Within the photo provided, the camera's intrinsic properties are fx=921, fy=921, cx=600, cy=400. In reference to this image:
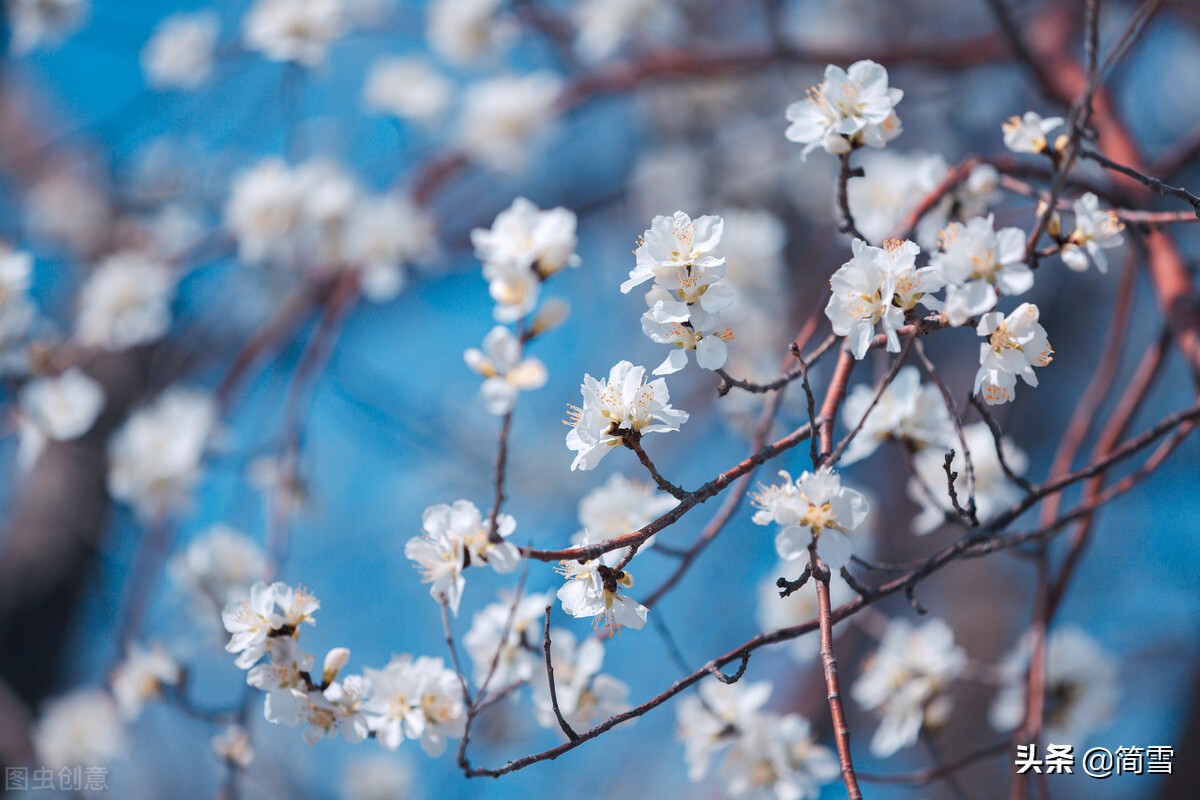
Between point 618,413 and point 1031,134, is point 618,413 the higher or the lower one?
the lower one

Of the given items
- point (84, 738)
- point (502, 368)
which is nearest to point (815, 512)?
point (502, 368)

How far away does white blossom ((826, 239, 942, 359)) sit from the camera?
68 centimetres

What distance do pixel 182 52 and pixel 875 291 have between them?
1961 millimetres

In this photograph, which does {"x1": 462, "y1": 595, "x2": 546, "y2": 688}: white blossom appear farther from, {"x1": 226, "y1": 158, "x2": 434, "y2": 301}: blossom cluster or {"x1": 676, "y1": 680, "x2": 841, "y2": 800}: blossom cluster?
{"x1": 226, "y1": 158, "x2": 434, "y2": 301}: blossom cluster

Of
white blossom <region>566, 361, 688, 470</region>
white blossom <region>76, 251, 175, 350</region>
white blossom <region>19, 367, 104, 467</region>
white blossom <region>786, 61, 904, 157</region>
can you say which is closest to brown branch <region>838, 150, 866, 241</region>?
white blossom <region>786, 61, 904, 157</region>

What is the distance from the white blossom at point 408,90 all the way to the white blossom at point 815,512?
6.20 feet

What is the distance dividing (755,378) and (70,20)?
1655 millimetres

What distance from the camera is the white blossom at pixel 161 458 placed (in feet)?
5.11

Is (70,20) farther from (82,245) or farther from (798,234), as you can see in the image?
(798,234)

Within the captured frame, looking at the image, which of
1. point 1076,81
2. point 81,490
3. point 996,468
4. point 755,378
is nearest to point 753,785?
point 996,468

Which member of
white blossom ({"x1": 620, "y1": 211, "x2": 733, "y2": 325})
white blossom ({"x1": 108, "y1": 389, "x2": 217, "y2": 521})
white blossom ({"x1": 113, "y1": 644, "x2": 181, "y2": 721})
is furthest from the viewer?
white blossom ({"x1": 108, "y1": 389, "x2": 217, "y2": 521})

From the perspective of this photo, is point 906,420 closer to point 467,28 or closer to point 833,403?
point 833,403

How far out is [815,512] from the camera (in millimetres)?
678

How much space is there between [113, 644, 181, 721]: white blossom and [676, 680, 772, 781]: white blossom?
69 cm
